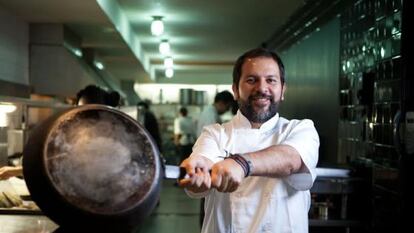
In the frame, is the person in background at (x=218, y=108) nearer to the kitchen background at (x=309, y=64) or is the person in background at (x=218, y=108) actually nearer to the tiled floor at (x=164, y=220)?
the kitchen background at (x=309, y=64)

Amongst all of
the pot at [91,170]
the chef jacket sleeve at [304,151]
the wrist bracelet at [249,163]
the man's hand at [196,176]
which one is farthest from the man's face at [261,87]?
the pot at [91,170]

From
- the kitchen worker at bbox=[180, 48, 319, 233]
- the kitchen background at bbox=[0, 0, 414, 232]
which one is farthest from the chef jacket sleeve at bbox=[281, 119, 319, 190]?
the kitchen background at bbox=[0, 0, 414, 232]

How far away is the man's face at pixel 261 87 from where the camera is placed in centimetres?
148

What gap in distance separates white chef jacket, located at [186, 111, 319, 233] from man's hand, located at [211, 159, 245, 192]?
0.36m

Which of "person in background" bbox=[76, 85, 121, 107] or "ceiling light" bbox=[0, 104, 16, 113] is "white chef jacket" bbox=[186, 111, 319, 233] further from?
"person in background" bbox=[76, 85, 121, 107]

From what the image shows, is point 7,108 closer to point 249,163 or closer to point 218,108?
point 249,163

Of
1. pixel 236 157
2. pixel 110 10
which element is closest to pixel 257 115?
pixel 236 157

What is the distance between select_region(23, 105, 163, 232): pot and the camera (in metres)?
0.85

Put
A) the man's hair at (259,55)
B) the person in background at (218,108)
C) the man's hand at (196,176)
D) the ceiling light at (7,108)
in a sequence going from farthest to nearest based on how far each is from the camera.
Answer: the person in background at (218,108)
the ceiling light at (7,108)
the man's hair at (259,55)
the man's hand at (196,176)

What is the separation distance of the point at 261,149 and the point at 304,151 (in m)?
0.14

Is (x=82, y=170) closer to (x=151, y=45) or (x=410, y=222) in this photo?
(x=410, y=222)

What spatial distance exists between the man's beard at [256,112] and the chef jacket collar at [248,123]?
0.01m

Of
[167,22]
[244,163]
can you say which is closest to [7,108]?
[244,163]

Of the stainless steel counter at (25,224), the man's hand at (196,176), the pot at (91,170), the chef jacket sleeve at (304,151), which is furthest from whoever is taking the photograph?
the stainless steel counter at (25,224)
